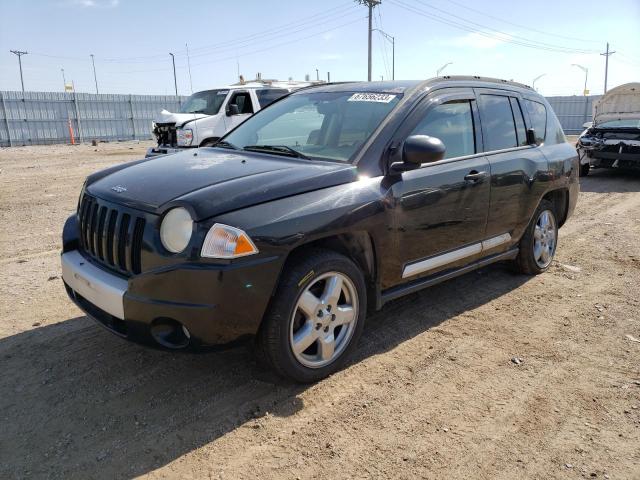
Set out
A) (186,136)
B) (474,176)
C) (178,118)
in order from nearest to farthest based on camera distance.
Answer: (474,176), (186,136), (178,118)

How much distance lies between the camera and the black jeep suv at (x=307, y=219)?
275 cm

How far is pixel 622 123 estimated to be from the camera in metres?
12.3

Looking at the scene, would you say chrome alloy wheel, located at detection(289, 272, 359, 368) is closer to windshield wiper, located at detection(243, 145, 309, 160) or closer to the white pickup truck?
windshield wiper, located at detection(243, 145, 309, 160)

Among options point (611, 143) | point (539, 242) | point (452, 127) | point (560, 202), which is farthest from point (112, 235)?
point (611, 143)

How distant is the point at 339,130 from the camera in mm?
3844

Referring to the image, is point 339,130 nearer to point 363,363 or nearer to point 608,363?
point 363,363

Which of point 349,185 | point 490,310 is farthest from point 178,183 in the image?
point 490,310

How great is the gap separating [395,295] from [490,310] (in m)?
1.22

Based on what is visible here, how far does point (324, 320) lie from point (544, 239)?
10.2 feet

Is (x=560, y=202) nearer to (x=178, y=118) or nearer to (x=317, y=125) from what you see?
(x=317, y=125)

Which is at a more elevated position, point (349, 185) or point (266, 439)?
point (349, 185)

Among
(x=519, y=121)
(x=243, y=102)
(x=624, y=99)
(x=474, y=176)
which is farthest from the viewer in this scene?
(x=624, y=99)

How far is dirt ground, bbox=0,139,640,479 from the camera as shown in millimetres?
2566

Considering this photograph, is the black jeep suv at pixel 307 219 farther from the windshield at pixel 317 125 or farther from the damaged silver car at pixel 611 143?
the damaged silver car at pixel 611 143
